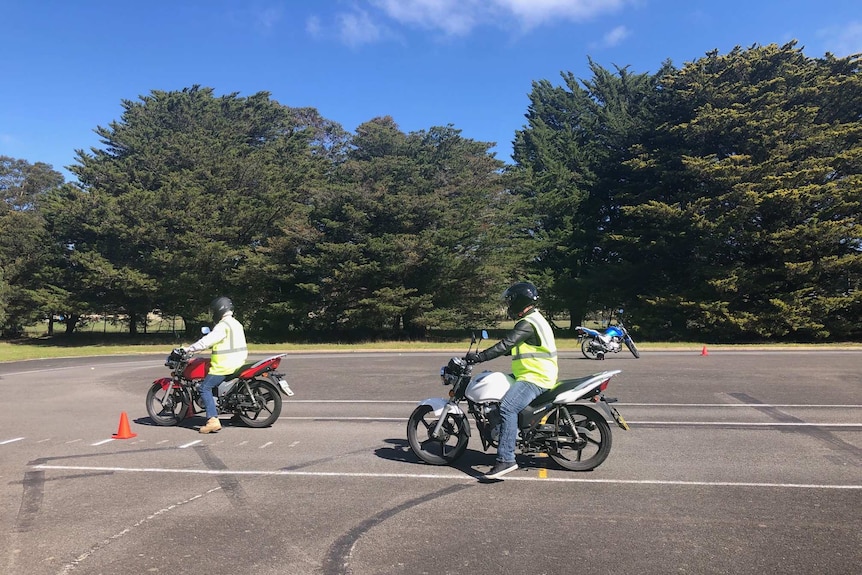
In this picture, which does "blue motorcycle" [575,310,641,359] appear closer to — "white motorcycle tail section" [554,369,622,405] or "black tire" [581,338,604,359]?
"black tire" [581,338,604,359]

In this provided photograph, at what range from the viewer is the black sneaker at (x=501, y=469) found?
601 centimetres

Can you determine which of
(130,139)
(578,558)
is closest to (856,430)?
(578,558)

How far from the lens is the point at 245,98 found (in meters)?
60.8

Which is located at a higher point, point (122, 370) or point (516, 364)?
point (516, 364)

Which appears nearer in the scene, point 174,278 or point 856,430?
point 856,430

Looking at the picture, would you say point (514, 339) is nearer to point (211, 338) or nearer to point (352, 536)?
point (352, 536)

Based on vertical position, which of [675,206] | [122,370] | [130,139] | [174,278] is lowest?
[122,370]

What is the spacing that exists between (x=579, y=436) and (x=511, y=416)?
31.3 inches

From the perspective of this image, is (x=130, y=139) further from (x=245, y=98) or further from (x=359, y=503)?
(x=359, y=503)

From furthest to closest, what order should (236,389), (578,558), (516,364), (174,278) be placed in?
(174,278) → (236,389) → (516,364) → (578,558)

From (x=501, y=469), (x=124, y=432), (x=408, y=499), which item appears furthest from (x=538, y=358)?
(x=124, y=432)

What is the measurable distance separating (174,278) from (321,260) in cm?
1062

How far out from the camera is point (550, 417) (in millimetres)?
6379

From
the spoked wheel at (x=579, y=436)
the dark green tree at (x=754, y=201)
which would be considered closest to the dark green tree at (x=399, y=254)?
the dark green tree at (x=754, y=201)
